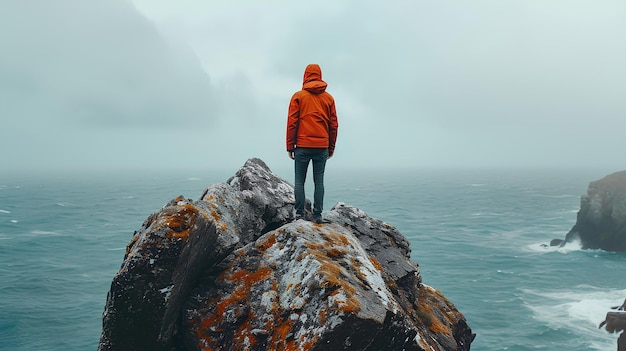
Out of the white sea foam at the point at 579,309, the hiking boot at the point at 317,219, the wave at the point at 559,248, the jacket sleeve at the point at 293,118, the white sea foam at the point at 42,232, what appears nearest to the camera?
the jacket sleeve at the point at 293,118

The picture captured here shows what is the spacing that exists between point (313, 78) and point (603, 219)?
95.0 meters

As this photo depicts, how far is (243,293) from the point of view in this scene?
879 cm

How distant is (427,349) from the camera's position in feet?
27.5

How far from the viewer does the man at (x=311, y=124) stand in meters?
10.9

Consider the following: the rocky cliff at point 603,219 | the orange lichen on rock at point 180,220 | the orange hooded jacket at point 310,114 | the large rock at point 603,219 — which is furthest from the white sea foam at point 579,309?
the orange lichen on rock at point 180,220

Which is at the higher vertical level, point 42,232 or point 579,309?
point 579,309

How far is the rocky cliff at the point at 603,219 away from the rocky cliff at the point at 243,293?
91082mm

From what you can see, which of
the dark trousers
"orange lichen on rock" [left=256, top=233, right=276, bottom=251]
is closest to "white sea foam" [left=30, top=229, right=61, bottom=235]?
the dark trousers

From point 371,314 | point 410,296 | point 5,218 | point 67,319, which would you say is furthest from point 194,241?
point 5,218

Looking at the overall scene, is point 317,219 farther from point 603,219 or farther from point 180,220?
point 603,219

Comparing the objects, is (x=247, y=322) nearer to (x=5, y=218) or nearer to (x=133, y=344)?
(x=133, y=344)

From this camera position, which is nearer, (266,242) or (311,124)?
(266,242)

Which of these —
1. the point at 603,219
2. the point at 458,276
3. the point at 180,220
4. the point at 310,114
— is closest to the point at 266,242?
the point at 180,220

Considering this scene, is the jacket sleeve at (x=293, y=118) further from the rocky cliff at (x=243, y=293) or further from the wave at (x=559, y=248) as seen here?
the wave at (x=559, y=248)
